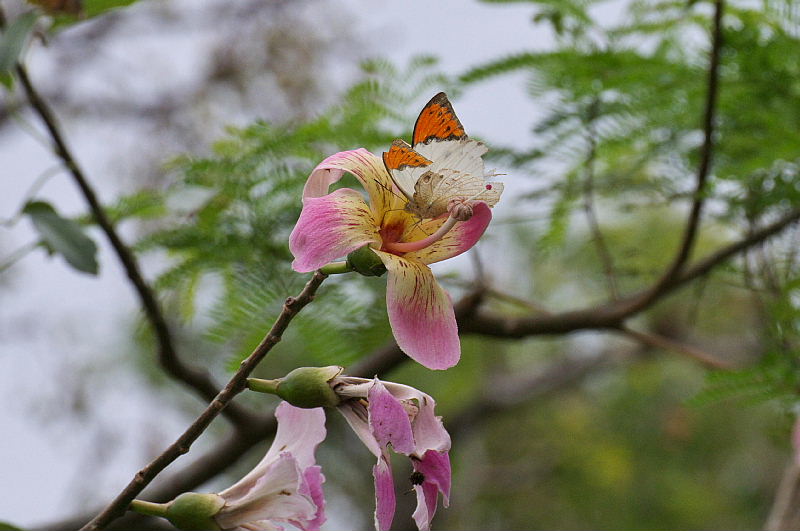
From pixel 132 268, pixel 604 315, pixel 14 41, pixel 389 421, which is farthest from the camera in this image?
pixel 604 315

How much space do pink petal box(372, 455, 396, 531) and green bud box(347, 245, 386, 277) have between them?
0.30ft

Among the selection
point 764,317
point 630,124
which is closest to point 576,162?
point 630,124

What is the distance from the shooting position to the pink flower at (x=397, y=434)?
0.40 metres

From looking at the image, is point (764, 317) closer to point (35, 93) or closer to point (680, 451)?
point (35, 93)

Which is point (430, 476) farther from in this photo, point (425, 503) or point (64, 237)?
point (64, 237)

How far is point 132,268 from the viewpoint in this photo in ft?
2.99

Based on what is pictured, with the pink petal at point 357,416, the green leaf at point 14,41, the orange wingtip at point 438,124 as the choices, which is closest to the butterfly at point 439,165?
the orange wingtip at point 438,124

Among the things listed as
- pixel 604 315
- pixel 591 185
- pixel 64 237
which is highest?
pixel 64 237

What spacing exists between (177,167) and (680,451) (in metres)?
4.72

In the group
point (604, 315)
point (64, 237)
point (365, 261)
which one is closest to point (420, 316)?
point (365, 261)

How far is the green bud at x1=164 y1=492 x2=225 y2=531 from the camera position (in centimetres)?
45

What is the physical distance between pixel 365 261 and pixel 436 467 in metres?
0.11

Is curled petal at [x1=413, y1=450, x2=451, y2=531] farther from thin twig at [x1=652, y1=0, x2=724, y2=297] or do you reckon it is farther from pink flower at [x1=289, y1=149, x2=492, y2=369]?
thin twig at [x1=652, y1=0, x2=724, y2=297]

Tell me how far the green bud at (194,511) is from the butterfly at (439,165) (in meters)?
0.19
